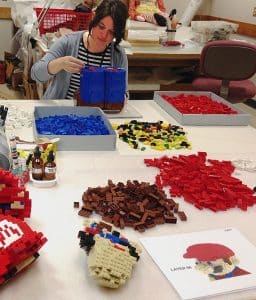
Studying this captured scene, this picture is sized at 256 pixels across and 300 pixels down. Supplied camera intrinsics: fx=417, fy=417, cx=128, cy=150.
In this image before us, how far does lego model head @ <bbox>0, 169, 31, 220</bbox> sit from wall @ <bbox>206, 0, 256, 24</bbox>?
4.36 m

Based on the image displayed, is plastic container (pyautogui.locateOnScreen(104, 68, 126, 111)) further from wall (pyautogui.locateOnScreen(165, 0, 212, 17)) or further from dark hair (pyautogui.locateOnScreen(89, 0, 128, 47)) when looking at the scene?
wall (pyautogui.locateOnScreen(165, 0, 212, 17))

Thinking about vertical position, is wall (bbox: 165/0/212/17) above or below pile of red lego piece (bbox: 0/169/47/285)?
above

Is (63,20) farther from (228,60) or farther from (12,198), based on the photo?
(12,198)

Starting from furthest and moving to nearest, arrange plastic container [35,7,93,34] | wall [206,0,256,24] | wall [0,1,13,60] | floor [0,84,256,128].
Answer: wall [206,0,256,24]
wall [0,1,13,60]
floor [0,84,256,128]
plastic container [35,7,93,34]

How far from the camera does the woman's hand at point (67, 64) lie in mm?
1938

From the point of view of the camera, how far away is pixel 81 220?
1131 millimetres

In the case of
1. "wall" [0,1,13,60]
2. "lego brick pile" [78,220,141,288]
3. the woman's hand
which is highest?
the woman's hand

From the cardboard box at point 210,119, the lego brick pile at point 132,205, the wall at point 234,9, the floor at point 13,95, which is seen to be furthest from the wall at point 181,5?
the lego brick pile at point 132,205

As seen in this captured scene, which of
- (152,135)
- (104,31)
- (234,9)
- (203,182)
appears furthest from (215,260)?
(234,9)

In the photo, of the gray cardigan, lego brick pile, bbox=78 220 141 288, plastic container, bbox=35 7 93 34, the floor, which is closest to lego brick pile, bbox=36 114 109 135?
the gray cardigan

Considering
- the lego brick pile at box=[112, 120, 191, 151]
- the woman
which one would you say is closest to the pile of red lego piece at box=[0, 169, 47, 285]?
the lego brick pile at box=[112, 120, 191, 151]

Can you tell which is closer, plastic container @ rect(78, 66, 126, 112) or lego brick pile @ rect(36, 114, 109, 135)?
A: lego brick pile @ rect(36, 114, 109, 135)

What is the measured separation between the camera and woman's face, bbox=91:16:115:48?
1982mm

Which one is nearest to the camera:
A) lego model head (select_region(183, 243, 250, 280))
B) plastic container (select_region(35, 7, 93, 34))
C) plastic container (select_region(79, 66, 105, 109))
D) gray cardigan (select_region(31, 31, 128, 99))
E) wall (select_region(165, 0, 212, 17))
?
lego model head (select_region(183, 243, 250, 280))
